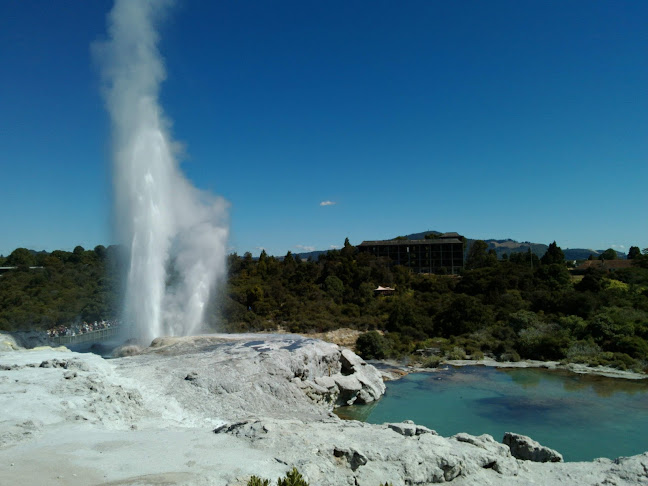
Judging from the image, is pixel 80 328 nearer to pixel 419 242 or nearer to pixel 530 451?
pixel 530 451

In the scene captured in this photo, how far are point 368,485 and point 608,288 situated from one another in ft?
135

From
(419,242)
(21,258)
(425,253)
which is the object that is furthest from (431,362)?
(419,242)

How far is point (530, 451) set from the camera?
13.3 m

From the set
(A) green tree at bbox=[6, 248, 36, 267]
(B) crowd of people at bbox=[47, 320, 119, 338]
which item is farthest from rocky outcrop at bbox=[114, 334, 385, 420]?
(A) green tree at bbox=[6, 248, 36, 267]

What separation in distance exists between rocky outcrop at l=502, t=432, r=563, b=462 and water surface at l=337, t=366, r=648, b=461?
2.29m

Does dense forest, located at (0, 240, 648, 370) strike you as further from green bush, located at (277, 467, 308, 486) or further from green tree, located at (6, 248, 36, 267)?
green bush, located at (277, 467, 308, 486)

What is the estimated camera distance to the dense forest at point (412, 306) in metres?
32.5

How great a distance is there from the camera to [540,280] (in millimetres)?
49125

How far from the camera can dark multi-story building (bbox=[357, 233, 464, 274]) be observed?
83.0 meters

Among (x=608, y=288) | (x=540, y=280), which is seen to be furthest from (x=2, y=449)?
(x=540, y=280)

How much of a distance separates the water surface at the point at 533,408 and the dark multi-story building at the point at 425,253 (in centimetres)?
5577

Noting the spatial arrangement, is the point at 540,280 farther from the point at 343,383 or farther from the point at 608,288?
the point at 343,383

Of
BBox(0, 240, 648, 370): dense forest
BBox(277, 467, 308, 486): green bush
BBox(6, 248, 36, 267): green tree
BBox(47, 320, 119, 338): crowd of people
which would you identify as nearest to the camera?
BBox(277, 467, 308, 486): green bush

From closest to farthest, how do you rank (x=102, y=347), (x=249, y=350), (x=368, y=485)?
1. (x=368, y=485)
2. (x=249, y=350)
3. (x=102, y=347)
